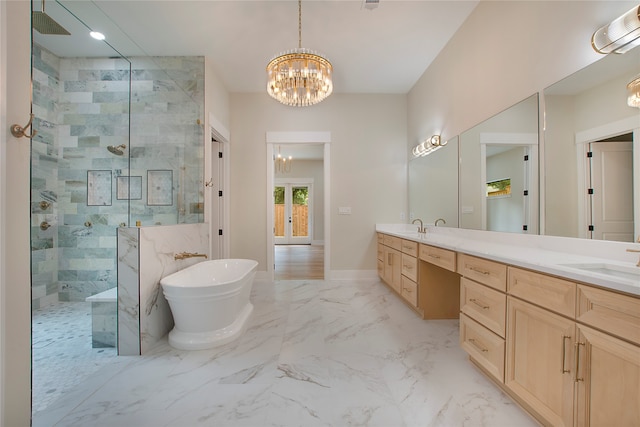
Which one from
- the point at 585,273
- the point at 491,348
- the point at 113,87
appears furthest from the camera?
the point at 113,87

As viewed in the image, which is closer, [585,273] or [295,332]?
[585,273]

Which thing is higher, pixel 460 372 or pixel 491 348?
pixel 491 348

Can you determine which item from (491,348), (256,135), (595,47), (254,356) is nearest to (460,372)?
(491,348)

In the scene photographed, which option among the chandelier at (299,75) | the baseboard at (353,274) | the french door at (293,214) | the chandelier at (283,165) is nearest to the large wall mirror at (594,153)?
the chandelier at (299,75)

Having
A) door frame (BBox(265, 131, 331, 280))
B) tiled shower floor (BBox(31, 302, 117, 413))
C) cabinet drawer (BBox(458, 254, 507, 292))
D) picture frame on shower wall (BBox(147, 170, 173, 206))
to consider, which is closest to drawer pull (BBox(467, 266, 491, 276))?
cabinet drawer (BBox(458, 254, 507, 292))

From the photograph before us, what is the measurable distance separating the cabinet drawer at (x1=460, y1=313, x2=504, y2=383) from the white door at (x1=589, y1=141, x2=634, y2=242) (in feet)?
2.64

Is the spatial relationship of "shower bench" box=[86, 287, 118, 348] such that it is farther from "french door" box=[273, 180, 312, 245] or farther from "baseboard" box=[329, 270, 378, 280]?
"french door" box=[273, 180, 312, 245]

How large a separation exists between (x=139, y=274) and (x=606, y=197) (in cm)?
304

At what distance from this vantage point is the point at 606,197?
129cm

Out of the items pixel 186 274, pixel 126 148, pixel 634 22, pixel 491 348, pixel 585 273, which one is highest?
pixel 634 22

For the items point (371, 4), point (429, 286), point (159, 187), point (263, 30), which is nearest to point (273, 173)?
point (159, 187)

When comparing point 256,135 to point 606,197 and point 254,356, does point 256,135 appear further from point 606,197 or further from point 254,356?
point 606,197

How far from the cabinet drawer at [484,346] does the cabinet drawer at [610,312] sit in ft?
1.81

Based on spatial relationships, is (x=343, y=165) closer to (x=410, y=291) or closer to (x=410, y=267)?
(x=410, y=267)
